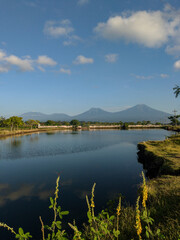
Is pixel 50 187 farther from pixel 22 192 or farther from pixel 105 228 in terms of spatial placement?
pixel 105 228

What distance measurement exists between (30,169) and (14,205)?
376 inches

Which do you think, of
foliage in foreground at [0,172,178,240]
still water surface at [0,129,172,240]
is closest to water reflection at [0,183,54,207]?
still water surface at [0,129,172,240]

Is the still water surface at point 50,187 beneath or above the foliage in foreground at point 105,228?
beneath

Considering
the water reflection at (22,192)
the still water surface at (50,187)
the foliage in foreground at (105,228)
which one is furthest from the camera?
the water reflection at (22,192)

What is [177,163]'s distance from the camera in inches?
616

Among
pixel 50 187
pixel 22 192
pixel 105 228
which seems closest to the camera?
pixel 105 228

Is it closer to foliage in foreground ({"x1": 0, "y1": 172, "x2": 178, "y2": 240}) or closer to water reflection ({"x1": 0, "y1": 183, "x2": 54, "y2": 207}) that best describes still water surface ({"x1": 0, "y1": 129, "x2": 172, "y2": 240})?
water reflection ({"x1": 0, "y1": 183, "x2": 54, "y2": 207})

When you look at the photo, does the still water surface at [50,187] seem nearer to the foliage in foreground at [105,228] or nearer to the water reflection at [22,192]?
the water reflection at [22,192]

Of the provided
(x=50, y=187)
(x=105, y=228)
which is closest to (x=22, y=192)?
(x=50, y=187)

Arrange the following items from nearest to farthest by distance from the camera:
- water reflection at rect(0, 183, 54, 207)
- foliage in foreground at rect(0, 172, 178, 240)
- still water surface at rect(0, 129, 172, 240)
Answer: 1. foliage in foreground at rect(0, 172, 178, 240)
2. still water surface at rect(0, 129, 172, 240)
3. water reflection at rect(0, 183, 54, 207)

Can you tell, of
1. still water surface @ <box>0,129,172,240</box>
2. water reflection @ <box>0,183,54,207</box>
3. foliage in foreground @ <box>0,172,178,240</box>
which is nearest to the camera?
foliage in foreground @ <box>0,172,178,240</box>

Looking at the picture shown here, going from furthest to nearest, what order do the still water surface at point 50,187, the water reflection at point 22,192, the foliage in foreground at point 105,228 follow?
the water reflection at point 22,192
the still water surface at point 50,187
the foliage in foreground at point 105,228

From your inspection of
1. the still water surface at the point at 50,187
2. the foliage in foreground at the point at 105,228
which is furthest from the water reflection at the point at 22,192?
the foliage in foreground at the point at 105,228

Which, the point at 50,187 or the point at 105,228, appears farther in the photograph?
the point at 50,187
